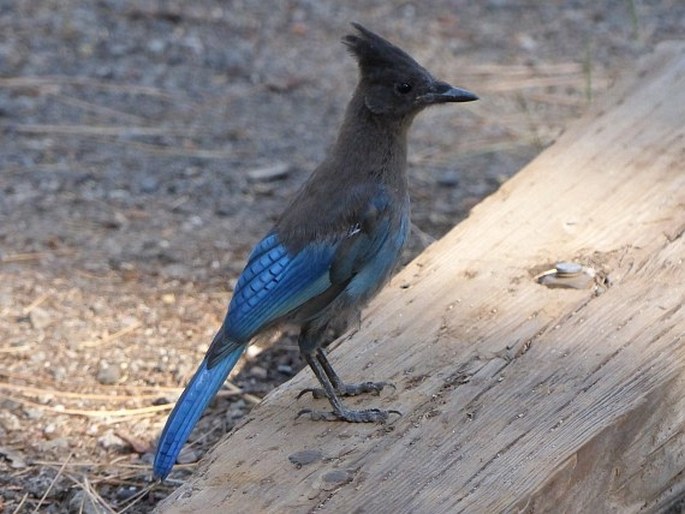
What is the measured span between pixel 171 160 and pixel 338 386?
2.62 metres

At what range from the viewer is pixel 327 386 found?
10.1 ft

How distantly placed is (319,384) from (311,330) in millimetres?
143

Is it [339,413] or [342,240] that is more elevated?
[342,240]

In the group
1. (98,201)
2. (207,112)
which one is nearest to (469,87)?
(207,112)

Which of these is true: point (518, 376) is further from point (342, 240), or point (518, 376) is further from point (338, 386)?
point (342, 240)

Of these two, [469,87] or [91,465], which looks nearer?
[91,465]

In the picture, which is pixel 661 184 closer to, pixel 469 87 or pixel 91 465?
pixel 91 465

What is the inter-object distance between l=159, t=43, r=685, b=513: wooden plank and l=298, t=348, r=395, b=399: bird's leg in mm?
41

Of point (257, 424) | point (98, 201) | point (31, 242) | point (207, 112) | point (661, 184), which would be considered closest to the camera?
point (257, 424)

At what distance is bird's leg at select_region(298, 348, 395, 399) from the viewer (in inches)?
121

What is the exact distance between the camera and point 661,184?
12.4ft

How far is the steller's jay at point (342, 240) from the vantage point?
3078 mm

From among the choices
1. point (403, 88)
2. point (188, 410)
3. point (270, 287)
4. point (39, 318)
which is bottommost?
point (39, 318)

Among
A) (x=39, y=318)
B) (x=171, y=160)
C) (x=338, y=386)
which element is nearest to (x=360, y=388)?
(x=338, y=386)
